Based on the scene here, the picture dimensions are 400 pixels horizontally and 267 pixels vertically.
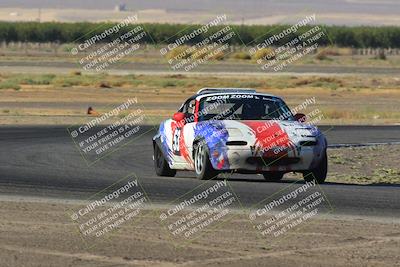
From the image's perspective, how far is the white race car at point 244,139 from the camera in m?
17.9

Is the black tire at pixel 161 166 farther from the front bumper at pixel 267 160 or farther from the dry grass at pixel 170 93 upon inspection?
the dry grass at pixel 170 93

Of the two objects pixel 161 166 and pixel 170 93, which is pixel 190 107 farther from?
pixel 170 93

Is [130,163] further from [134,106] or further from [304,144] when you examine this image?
[134,106]

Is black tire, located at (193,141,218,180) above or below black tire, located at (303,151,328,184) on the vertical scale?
above

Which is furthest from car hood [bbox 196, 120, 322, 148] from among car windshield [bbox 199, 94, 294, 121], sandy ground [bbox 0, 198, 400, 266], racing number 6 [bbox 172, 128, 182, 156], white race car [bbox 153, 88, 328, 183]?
sandy ground [bbox 0, 198, 400, 266]

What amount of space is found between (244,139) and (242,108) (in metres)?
1.31

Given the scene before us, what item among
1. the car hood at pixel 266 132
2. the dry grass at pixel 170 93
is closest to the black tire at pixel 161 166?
the car hood at pixel 266 132

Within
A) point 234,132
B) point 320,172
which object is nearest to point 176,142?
point 234,132

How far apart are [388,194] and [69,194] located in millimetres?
4453

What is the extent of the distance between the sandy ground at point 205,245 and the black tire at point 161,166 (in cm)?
605

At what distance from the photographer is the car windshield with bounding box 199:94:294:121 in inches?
747

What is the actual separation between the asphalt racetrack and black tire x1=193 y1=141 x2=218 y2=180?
0.21m

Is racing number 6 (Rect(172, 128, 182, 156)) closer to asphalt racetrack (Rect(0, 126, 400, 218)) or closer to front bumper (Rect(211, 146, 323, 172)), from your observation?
asphalt racetrack (Rect(0, 126, 400, 218))

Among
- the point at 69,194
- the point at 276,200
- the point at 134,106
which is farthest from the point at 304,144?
the point at 134,106
